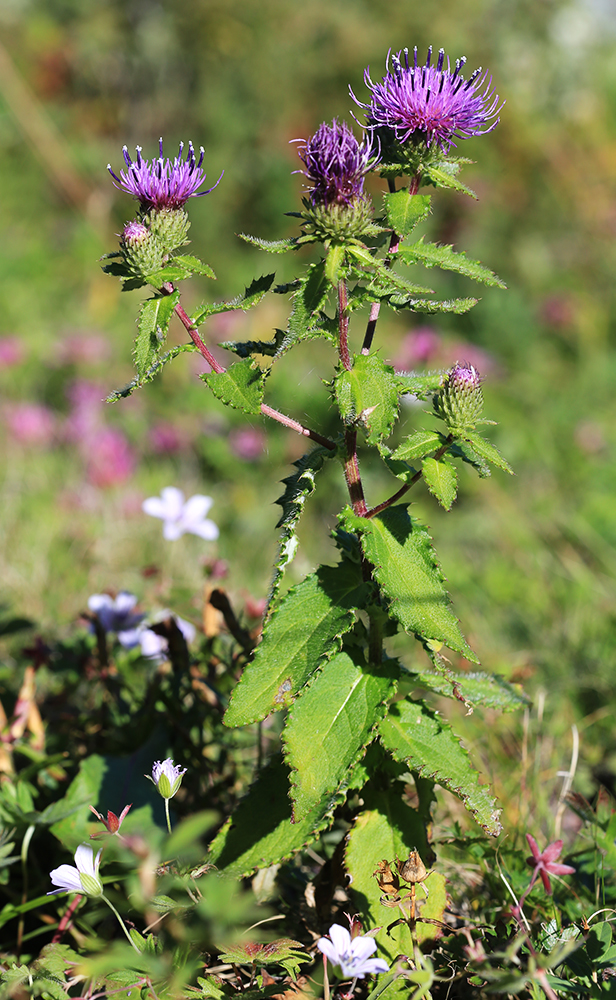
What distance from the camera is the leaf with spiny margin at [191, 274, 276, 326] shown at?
126 centimetres

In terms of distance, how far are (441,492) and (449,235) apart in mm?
5771

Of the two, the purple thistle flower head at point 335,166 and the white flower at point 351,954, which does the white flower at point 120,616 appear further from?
the purple thistle flower head at point 335,166

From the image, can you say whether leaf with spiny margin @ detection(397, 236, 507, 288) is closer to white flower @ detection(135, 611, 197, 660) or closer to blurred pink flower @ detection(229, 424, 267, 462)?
white flower @ detection(135, 611, 197, 660)

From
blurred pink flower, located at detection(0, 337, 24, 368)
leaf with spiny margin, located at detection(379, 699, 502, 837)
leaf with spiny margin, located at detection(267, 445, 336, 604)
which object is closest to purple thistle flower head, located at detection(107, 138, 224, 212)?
leaf with spiny margin, located at detection(267, 445, 336, 604)

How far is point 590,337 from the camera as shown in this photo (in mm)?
5461

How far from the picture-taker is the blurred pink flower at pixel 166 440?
4.19 m

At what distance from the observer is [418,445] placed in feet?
4.28

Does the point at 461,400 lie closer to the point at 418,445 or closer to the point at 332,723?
the point at 418,445

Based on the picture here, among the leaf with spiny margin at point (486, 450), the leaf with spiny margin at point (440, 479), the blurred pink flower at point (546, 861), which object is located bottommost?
the blurred pink flower at point (546, 861)

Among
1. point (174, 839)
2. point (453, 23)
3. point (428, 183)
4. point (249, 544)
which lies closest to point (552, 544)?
point (249, 544)

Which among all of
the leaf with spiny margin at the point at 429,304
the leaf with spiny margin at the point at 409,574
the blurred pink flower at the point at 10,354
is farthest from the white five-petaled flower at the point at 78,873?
the blurred pink flower at the point at 10,354

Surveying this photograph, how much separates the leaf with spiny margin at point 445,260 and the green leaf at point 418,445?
0.26 metres

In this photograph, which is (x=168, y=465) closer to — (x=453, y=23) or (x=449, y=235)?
(x=449, y=235)

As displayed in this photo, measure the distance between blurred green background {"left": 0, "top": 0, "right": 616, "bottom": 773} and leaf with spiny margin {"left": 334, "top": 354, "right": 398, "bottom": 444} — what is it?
34cm
